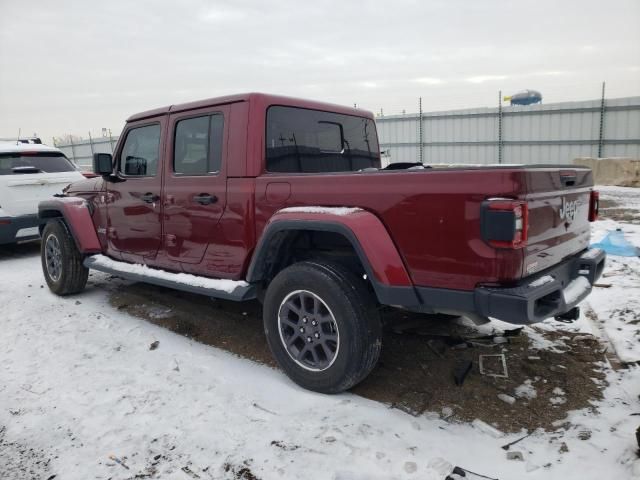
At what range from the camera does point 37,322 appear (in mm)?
4559

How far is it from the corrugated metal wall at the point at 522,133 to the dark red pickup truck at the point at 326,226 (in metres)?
14.1

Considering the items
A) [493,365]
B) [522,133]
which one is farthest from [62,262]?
[522,133]

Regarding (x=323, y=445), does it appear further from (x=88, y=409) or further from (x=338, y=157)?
(x=338, y=157)

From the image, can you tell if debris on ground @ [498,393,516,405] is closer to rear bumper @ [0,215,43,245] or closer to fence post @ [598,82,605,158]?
rear bumper @ [0,215,43,245]

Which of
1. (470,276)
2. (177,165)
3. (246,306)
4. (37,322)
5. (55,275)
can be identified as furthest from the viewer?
(55,275)

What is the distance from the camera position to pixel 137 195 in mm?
4348

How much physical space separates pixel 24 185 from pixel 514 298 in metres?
7.64

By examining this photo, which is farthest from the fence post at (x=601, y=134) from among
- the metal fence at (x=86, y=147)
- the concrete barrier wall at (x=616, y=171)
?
the metal fence at (x=86, y=147)

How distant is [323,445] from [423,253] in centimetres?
117

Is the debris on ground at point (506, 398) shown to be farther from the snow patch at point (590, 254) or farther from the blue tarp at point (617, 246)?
the blue tarp at point (617, 246)

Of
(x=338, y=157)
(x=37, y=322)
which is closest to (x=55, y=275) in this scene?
(x=37, y=322)

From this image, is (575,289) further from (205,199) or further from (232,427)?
(205,199)

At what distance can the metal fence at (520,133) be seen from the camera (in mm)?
15891

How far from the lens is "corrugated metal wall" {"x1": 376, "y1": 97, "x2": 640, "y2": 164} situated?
15.9m
